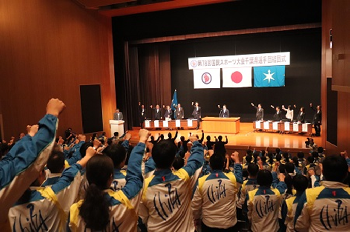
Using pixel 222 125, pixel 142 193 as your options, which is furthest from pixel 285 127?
pixel 142 193

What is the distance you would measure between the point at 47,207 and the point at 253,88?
13770mm

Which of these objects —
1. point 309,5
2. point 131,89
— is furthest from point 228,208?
point 131,89

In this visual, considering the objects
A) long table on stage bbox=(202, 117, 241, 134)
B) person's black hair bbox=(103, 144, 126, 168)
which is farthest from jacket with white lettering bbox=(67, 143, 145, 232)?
long table on stage bbox=(202, 117, 241, 134)

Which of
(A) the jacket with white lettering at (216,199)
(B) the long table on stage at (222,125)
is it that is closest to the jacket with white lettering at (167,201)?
(A) the jacket with white lettering at (216,199)

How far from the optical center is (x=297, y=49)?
1405 centimetres

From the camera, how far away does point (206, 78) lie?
49.1ft

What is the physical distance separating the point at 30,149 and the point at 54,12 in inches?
444

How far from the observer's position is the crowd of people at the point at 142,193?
4.57ft

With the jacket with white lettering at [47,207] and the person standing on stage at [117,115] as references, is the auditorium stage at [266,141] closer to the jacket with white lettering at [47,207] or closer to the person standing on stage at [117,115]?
the person standing on stage at [117,115]

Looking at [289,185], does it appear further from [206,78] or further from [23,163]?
[206,78]

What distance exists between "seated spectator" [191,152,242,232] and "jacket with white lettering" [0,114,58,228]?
6.64 feet

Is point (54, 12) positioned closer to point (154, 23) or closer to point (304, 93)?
point (154, 23)

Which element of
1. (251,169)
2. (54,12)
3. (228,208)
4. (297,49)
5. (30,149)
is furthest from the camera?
(297,49)

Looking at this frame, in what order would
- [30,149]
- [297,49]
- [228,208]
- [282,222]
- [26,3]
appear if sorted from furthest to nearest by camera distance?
[297,49] < [26,3] < [282,222] < [228,208] < [30,149]
